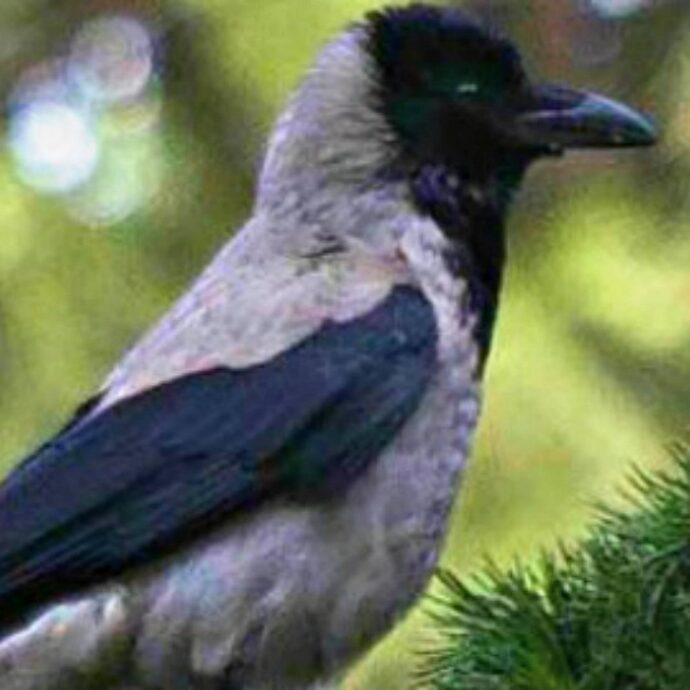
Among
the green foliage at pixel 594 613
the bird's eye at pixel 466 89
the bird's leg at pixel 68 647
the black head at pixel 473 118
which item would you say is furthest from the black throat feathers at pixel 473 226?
the green foliage at pixel 594 613

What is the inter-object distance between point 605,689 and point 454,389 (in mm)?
845

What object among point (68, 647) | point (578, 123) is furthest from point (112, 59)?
point (68, 647)

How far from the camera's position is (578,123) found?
459cm

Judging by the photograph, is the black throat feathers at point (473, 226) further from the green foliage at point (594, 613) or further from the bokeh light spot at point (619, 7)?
the bokeh light spot at point (619, 7)

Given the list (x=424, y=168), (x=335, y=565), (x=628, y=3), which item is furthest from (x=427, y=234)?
(x=628, y=3)

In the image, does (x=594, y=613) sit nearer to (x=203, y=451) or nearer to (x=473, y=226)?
(x=203, y=451)

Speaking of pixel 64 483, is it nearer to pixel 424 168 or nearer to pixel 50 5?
pixel 424 168

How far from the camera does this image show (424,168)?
15.1 feet

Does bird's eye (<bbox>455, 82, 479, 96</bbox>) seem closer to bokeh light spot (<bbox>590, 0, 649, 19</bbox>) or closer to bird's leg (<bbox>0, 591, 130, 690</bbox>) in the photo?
bird's leg (<bbox>0, 591, 130, 690</bbox>)

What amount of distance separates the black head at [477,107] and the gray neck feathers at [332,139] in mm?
40

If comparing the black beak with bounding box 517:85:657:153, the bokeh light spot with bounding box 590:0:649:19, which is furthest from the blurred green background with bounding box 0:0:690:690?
the black beak with bounding box 517:85:657:153

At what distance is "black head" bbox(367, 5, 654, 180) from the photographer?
15.1 ft

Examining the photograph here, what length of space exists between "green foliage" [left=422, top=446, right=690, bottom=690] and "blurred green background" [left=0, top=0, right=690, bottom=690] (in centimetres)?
170

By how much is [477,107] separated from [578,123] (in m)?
0.13
